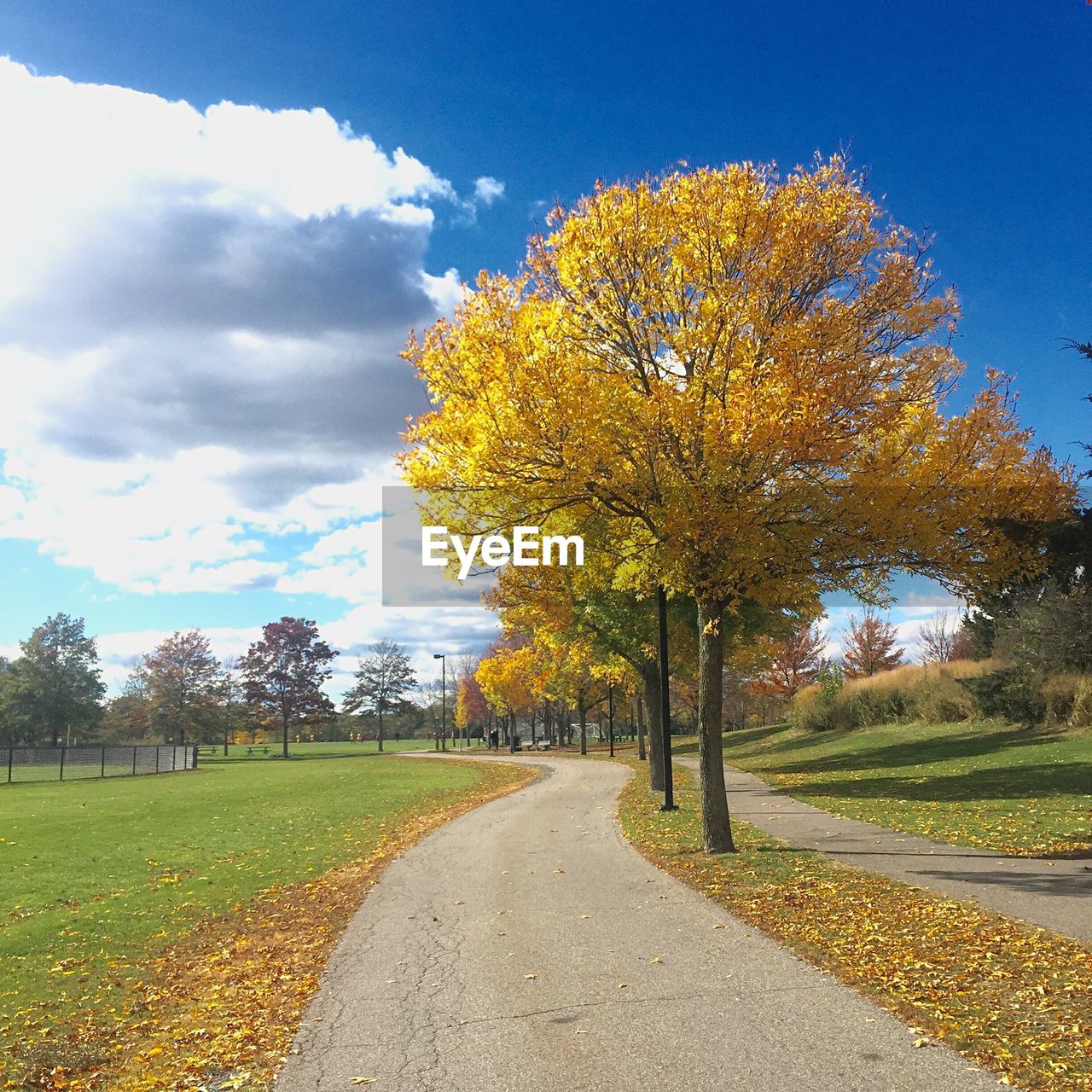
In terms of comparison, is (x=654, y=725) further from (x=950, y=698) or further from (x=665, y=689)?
(x=950, y=698)

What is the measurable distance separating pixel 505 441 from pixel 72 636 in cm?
8677

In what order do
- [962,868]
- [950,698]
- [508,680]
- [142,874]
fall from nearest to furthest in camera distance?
[962,868], [142,874], [950,698], [508,680]

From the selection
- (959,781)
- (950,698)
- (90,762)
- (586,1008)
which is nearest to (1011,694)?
(950,698)

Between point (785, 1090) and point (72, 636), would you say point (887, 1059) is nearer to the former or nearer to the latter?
point (785, 1090)

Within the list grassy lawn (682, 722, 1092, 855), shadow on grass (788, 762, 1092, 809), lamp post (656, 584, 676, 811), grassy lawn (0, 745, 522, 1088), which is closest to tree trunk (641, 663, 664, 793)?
lamp post (656, 584, 676, 811)

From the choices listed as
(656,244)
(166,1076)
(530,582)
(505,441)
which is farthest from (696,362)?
(166,1076)

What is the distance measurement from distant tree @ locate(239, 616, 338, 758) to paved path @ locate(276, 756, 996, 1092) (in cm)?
8798

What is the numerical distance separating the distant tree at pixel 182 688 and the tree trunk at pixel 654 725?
72.6m

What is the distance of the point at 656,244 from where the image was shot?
40.5 feet

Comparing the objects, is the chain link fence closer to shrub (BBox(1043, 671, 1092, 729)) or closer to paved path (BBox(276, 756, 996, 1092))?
paved path (BBox(276, 756, 996, 1092))

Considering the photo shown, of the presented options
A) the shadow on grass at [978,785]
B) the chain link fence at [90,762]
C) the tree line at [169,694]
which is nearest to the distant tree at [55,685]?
the tree line at [169,694]

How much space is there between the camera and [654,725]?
24.0 m

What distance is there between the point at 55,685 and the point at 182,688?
1163 centimetres

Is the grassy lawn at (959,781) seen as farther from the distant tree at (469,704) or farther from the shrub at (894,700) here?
the distant tree at (469,704)
